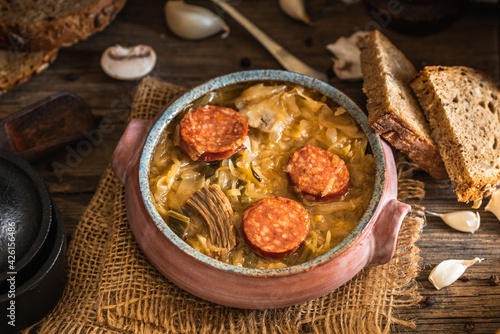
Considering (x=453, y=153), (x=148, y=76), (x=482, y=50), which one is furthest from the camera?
(x=482, y=50)

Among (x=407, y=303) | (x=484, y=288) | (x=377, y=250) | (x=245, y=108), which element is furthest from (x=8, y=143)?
(x=484, y=288)

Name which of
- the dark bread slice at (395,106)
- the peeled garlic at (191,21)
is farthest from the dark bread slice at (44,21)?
the dark bread slice at (395,106)

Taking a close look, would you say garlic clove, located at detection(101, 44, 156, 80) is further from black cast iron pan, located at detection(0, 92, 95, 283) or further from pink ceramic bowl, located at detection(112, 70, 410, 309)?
pink ceramic bowl, located at detection(112, 70, 410, 309)

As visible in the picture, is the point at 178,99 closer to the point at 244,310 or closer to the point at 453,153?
the point at 244,310

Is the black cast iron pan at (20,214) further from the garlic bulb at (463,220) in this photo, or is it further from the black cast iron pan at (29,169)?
the garlic bulb at (463,220)

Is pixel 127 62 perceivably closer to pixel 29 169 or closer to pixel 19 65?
pixel 19 65

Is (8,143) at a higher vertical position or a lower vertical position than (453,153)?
lower

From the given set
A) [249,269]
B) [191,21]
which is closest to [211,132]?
[249,269]
